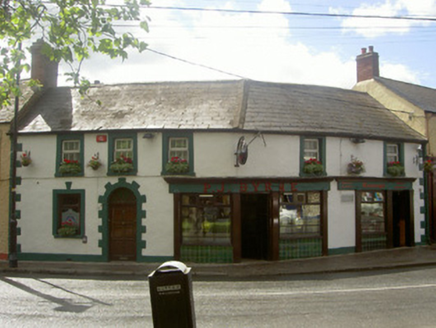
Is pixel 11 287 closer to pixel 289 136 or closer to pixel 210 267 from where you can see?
pixel 210 267

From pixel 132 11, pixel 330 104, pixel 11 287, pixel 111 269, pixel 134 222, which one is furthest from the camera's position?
pixel 330 104

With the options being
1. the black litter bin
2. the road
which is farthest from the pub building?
the black litter bin

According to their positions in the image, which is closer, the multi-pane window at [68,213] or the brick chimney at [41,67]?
the multi-pane window at [68,213]

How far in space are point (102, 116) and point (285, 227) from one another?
8421 mm

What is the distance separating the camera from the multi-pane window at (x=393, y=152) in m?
19.8

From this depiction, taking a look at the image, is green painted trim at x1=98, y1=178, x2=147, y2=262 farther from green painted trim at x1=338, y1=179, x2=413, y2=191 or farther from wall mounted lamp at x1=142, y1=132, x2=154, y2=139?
green painted trim at x1=338, y1=179, x2=413, y2=191

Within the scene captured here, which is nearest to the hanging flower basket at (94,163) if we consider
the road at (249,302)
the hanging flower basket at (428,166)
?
the road at (249,302)

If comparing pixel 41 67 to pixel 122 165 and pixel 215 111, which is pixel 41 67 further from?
pixel 215 111

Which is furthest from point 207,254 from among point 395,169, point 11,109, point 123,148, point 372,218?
point 11,109

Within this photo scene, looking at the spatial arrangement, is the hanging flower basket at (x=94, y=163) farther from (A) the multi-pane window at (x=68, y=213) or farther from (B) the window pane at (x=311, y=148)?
(B) the window pane at (x=311, y=148)

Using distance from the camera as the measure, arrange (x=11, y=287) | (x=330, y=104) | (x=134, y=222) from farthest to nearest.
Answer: (x=330, y=104) → (x=134, y=222) → (x=11, y=287)

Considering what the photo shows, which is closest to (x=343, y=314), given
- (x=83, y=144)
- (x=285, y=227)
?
(x=285, y=227)

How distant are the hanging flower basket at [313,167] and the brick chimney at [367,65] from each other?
901 cm

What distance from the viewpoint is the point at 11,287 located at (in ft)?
40.1
